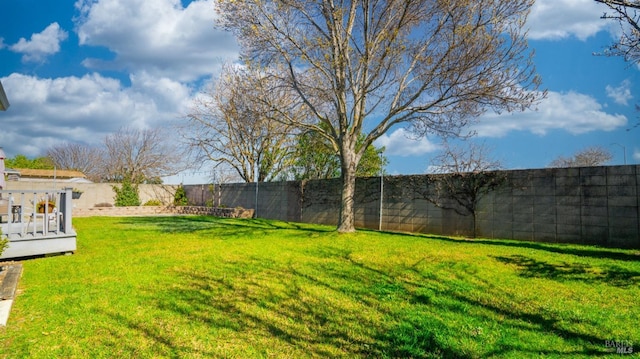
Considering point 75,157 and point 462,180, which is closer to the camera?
point 462,180

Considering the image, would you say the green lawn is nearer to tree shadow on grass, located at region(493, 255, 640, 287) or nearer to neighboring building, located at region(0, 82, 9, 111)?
tree shadow on grass, located at region(493, 255, 640, 287)

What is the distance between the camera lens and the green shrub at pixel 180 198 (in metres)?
24.9

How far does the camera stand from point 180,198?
2512 cm

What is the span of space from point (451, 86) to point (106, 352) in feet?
31.2

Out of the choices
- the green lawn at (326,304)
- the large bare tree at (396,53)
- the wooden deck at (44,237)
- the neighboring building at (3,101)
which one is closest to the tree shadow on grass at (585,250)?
the green lawn at (326,304)

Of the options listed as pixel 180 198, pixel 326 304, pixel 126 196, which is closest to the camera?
pixel 326 304

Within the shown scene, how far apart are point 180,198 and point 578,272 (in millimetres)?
24236

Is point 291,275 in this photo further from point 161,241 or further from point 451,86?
point 451,86

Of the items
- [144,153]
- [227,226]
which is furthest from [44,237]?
[144,153]

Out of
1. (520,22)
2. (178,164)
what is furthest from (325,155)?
(178,164)

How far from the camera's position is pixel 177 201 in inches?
988

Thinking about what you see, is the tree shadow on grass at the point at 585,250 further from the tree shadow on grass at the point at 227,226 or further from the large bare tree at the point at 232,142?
the large bare tree at the point at 232,142

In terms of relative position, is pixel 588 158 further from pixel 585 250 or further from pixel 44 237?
pixel 44 237

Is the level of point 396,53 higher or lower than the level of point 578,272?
higher
